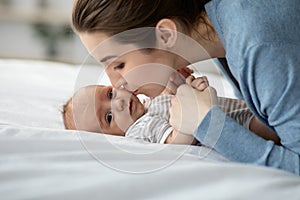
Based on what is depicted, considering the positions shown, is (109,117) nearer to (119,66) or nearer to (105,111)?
(105,111)

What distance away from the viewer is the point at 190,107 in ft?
3.43

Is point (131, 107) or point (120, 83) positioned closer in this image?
point (120, 83)

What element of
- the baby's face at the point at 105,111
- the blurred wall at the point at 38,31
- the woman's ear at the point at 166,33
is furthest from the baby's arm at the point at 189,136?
the blurred wall at the point at 38,31

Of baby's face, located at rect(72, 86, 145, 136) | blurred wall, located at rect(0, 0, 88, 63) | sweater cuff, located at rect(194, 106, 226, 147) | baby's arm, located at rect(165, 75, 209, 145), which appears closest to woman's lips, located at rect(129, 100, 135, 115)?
baby's face, located at rect(72, 86, 145, 136)

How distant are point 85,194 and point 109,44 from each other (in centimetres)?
40

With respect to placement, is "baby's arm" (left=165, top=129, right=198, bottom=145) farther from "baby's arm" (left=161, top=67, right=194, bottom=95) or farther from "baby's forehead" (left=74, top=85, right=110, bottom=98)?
"baby's forehead" (left=74, top=85, right=110, bottom=98)

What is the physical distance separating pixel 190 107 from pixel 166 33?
174mm

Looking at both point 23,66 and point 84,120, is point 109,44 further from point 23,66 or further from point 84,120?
point 23,66

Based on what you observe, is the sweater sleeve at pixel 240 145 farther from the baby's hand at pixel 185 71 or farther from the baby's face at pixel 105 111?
the baby's face at pixel 105 111

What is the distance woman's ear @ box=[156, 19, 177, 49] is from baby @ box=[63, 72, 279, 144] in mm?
154

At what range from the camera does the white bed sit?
787 mm

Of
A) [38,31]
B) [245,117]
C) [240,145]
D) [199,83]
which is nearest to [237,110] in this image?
[245,117]

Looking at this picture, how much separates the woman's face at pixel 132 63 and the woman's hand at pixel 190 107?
0.09 meters

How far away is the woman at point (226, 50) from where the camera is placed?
0.87 m
